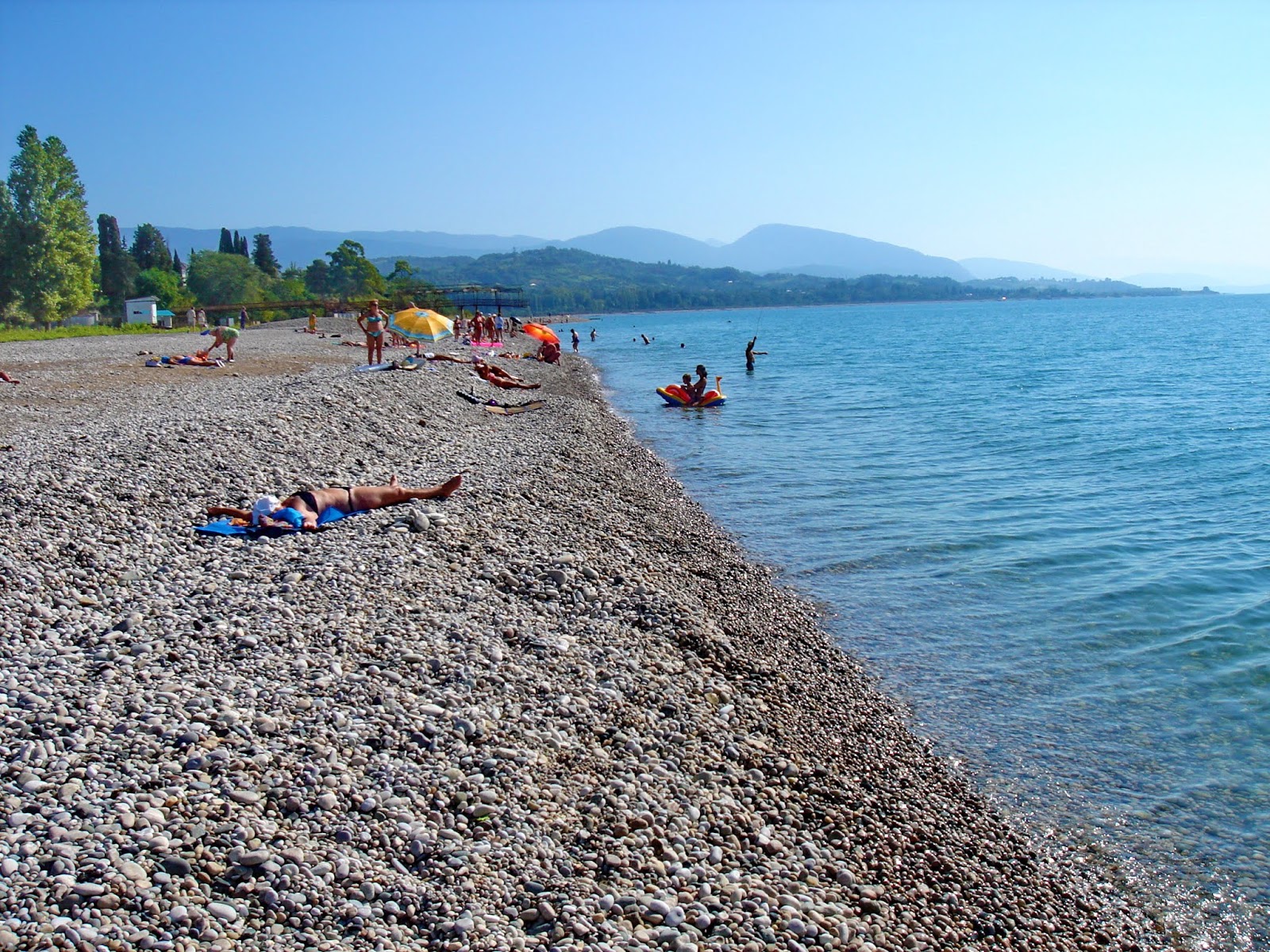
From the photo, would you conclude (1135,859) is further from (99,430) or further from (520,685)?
(99,430)

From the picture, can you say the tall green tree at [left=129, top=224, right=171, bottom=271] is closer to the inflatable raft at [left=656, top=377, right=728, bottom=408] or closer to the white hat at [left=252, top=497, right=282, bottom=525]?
the inflatable raft at [left=656, top=377, right=728, bottom=408]

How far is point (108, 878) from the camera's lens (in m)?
4.50

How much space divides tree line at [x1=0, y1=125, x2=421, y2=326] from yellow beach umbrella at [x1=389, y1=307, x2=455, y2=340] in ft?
123

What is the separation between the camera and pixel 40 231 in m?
56.4

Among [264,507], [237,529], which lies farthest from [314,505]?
[237,529]

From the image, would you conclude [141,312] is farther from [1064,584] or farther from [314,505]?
[1064,584]

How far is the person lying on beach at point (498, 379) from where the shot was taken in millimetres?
32844

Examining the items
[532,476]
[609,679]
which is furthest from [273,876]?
[532,476]

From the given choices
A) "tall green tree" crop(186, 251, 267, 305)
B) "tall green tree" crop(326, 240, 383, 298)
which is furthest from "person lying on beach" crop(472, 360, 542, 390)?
"tall green tree" crop(326, 240, 383, 298)

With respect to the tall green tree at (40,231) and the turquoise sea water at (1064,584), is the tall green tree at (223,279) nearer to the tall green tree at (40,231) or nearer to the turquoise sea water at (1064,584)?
the tall green tree at (40,231)

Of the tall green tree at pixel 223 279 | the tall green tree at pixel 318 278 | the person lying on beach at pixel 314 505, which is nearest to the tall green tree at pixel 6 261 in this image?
the tall green tree at pixel 223 279

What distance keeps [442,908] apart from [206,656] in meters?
3.40

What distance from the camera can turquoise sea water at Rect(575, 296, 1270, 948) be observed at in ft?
23.6

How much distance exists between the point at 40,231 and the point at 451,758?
6334cm
